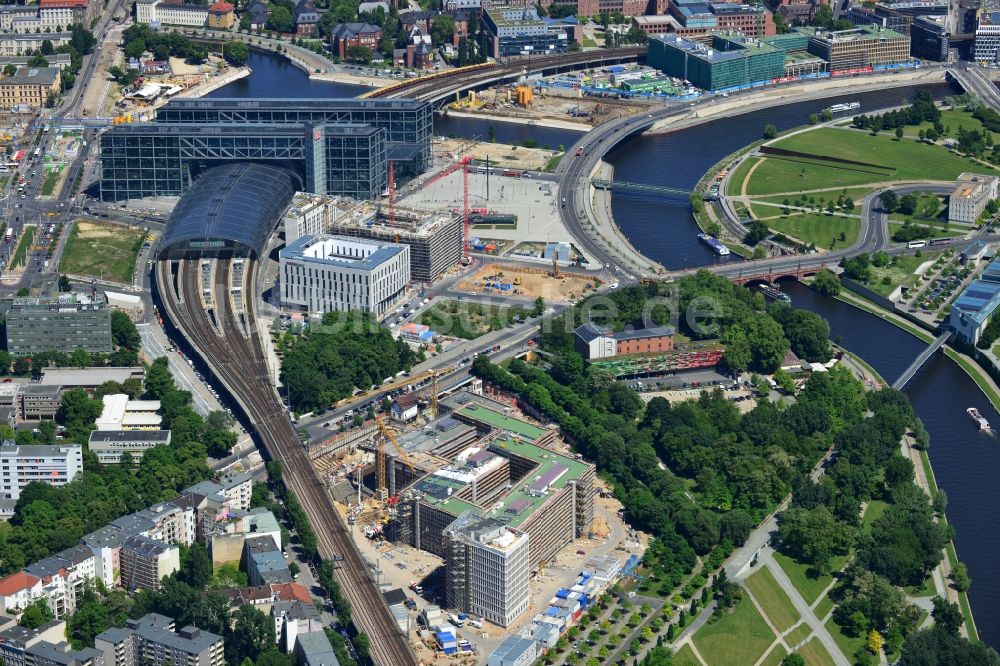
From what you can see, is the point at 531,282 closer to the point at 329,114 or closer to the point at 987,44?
the point at 329,114

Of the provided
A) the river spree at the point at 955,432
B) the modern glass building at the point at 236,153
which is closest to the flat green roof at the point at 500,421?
the river spree at the point at 955,432

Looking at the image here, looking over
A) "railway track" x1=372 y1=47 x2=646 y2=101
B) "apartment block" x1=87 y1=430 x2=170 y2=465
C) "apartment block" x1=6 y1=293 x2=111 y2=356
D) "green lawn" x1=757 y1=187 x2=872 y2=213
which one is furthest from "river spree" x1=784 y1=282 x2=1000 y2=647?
"railway track" x1=372 y1=47 x2=646 y2=101

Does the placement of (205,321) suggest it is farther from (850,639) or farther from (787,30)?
(787,30)

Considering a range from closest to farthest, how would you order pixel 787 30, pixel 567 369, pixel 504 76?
pixel 567 369 → pixel 504 76 → pixel 787 30

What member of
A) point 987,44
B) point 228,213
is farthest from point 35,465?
point 987,44

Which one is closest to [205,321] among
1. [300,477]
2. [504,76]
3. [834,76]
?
[300,477]

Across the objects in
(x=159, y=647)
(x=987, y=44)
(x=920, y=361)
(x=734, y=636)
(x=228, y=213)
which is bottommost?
(x=734, y=636)
